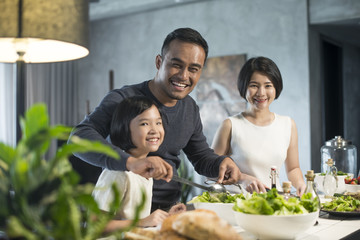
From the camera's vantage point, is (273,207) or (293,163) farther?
(293,163)

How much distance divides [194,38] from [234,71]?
10.9ft


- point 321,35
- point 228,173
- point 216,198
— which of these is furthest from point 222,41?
point 216,198

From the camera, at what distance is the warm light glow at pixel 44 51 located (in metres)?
1.70

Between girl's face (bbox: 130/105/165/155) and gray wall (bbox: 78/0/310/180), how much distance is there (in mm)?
3282

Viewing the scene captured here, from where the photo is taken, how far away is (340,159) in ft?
8.88

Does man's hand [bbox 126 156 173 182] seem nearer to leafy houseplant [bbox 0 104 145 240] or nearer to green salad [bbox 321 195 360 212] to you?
leafy houseplant [bbox 0 104 145 240]

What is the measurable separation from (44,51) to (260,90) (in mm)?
1160

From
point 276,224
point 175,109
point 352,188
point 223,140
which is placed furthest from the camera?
point 223,140

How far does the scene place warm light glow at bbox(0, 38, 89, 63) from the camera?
5.57 feet

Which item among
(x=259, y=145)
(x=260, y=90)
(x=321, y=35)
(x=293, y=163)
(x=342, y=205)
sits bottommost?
(x=342, y=205)

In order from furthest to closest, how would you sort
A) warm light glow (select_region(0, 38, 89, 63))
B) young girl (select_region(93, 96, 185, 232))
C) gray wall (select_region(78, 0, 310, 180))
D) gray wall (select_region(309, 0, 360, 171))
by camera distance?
1. gray wall (select_region(78, 0, 310, 180))
2. gray wall (select_region(309, 0, 360, 171))
3. warm light glow (select_region(0, 38, 89, 63))
4. young girl (select_region(93, 96, 185, 232))

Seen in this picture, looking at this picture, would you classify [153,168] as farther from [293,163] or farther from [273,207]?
[293,163]

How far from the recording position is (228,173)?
1.77 m

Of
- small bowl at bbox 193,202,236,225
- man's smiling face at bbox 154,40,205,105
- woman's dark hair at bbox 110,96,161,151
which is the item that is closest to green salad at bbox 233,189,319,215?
small bowl at bbox 193,202,236,225
